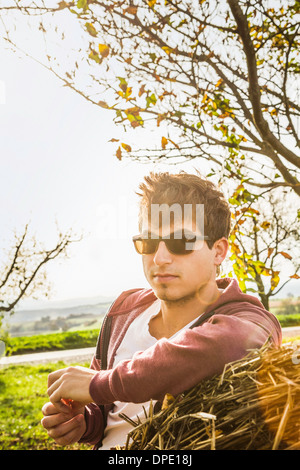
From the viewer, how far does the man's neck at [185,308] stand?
188cm

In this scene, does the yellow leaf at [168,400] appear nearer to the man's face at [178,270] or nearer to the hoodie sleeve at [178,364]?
the hoodie sleeve at [178,364]

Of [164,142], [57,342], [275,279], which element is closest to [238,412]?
[275,279]

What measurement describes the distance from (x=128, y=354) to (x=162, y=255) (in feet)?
1.84

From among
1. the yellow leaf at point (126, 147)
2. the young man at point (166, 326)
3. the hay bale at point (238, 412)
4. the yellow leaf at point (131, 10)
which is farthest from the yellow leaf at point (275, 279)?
the yellow leaf at point (131, 10)

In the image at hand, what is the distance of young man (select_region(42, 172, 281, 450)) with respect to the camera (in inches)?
54.5

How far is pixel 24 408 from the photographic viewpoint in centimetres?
939

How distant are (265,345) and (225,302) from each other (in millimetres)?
402

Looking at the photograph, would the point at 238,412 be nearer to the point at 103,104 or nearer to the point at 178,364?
the point at 178,364

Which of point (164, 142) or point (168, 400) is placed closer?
point (168, 400)

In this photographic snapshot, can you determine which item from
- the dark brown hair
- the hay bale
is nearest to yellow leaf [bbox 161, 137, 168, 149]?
the dark brown hair

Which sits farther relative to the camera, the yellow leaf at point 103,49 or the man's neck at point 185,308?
the yellow leaf at point 103,49

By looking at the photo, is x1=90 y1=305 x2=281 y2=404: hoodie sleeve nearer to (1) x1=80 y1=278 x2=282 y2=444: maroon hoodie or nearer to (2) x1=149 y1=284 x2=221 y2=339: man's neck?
(1) x1=80 y1=278 x2=282 y2=444: maroon hoodie

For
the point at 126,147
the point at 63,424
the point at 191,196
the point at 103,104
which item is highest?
the point at 103,104
